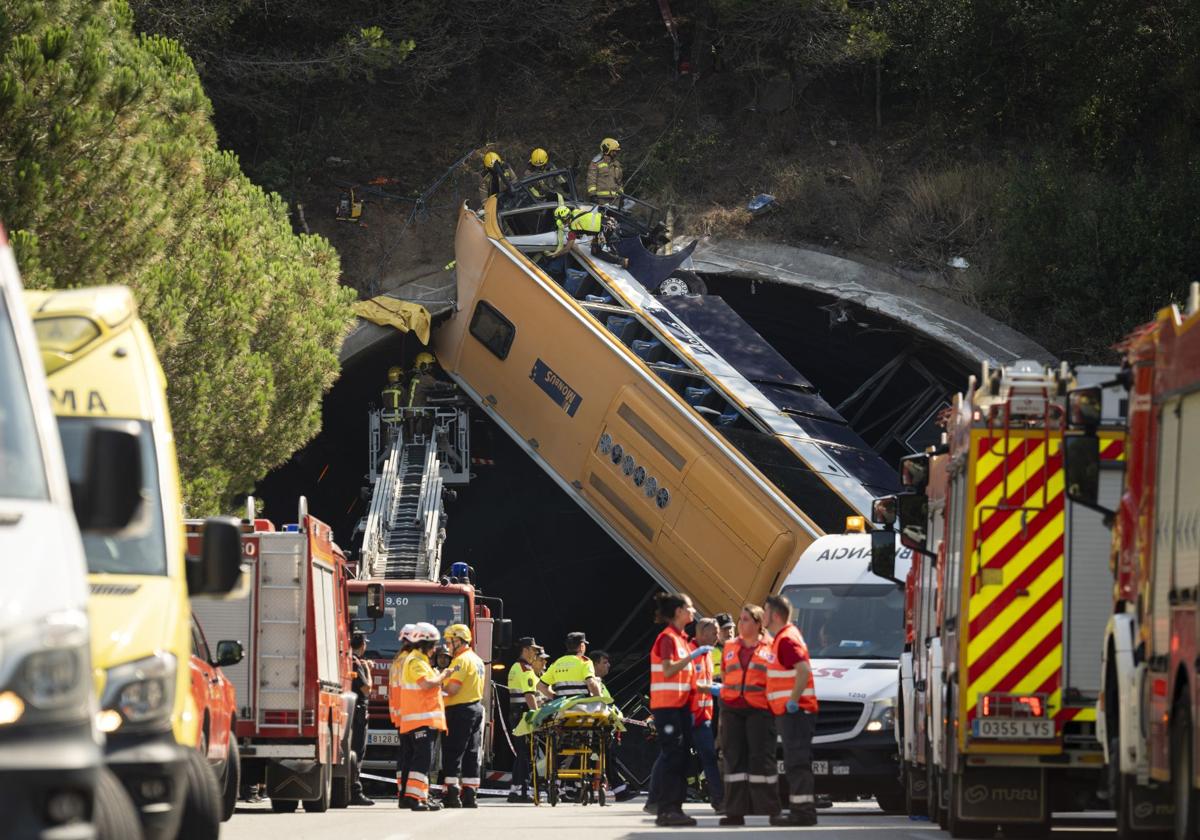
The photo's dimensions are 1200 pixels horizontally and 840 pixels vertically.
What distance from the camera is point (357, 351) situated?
3422 cm

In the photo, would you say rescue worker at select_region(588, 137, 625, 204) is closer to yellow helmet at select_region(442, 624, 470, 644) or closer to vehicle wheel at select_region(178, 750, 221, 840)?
yellow helmet at select_region(442, 624, 470, 644)

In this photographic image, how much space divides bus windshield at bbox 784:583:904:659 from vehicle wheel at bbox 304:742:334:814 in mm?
4156

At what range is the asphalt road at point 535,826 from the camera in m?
13.7

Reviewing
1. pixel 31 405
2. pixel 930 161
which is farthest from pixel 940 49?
pixel 31 405

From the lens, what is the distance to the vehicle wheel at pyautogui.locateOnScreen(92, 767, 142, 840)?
691cm

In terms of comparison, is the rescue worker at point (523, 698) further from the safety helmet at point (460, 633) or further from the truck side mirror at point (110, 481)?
the truck side mirror at point (110, 481)

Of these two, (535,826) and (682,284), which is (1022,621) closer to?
(535,826)

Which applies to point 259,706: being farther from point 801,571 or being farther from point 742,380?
point 742,380

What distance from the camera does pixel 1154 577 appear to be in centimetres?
1054

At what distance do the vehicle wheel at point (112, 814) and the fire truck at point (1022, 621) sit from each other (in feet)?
22.7

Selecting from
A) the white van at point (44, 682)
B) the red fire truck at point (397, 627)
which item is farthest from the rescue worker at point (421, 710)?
the white van at point (44, 682)

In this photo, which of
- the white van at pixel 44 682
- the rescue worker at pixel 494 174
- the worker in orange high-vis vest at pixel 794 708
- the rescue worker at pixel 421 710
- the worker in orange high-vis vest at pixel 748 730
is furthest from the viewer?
the rescue worker at pixel 494 174

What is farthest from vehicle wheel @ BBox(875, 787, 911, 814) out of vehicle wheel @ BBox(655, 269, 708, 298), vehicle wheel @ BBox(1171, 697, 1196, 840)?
vehicle wheel @ BBox(655, 269, 708, 298)

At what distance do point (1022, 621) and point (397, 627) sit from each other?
43.4ft
